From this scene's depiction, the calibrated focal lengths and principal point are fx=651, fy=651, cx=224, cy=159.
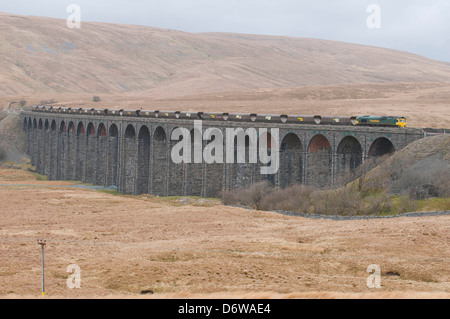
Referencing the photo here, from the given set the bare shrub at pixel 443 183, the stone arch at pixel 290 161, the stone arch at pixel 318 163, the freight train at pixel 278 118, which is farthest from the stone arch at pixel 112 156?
the bare shrub at pixel 443 183

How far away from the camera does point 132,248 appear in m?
36.6

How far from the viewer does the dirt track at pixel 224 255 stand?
27.3m

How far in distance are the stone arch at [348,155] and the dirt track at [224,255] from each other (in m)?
7.79

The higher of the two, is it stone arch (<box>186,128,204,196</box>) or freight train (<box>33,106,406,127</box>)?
freight train (<box>33,106,406,127</box>)

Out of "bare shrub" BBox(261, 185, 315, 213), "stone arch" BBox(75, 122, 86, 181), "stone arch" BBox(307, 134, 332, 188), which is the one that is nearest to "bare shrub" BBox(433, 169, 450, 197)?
"bare shrub" BBox(261, 185, 315, 213)

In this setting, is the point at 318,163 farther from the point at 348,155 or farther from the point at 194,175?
the point at 194,175

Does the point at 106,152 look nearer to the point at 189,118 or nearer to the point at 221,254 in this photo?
the point at 189,118

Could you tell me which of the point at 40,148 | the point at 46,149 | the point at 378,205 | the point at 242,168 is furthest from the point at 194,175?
the point at 40,148

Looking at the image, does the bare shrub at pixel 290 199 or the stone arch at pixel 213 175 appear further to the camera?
the stone arch at pixel 213 175

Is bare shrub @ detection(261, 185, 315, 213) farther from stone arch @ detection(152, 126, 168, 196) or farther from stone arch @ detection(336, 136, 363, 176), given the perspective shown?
stone arch @ detection(152, 126, 168, 196)

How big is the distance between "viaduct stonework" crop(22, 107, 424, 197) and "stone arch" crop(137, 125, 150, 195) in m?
0.12

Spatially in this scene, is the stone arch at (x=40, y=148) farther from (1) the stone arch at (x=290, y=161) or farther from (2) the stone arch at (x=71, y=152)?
(1) the stone arch at (x=290, y=161)

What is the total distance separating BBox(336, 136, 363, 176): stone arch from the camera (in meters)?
54.2

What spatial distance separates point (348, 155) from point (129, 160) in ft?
110
